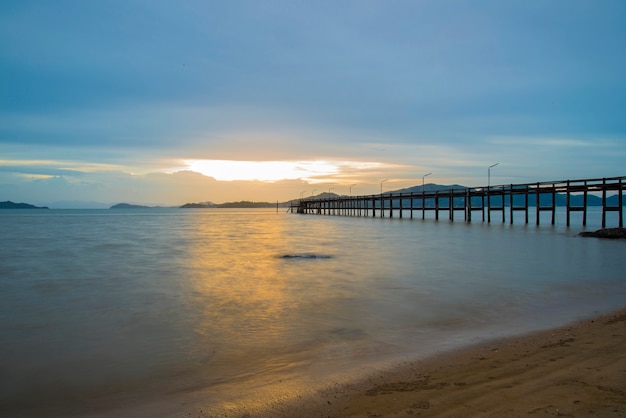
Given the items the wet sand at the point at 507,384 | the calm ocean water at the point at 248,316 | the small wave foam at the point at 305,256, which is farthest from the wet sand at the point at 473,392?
the small wave foam at the point at 305,256

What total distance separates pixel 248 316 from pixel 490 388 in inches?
212

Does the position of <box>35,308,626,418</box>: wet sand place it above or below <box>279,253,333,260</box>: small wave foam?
above

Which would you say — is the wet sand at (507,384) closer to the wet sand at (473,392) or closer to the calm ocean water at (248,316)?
the wet sand at (473,392)

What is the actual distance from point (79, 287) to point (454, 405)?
11.2 m

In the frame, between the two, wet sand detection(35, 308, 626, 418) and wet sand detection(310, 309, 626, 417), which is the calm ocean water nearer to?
wet sand detection(35, 308, 626, 418)

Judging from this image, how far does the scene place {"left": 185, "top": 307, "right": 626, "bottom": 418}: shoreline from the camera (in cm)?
363

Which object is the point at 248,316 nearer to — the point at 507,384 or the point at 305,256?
the point at 507,384

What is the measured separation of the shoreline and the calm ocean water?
490 millimetres

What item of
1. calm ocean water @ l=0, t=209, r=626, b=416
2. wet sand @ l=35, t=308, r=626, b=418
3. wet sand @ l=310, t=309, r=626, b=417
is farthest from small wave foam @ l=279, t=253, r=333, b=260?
wet sand @ l=35, t=308, r=626, b=418

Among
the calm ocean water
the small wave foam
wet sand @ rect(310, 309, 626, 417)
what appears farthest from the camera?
the small wave foam

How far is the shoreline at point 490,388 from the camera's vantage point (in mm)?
3631

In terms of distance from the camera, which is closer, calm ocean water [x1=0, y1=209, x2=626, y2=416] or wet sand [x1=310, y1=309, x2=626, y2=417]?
wet sand [x1=310, y1=309, x2=626, y2=417]

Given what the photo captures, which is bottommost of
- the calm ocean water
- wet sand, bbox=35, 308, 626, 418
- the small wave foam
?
the small wave foam

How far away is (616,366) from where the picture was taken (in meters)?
4.45
